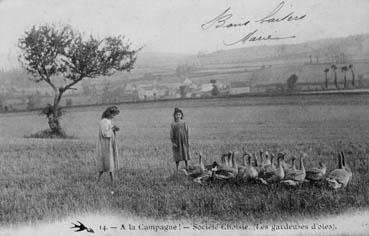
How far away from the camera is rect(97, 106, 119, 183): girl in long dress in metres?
4.39

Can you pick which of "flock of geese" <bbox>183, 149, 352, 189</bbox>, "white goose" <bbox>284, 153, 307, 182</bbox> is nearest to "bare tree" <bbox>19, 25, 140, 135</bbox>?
"flock of geese" <bbox>183, 149, 352, 189</bbox>

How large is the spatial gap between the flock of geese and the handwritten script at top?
3.69ft

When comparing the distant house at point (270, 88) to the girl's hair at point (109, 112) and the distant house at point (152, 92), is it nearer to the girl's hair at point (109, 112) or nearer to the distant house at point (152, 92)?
the distant house at point (152, 92)

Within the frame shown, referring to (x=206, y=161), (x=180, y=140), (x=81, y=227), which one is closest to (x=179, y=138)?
(x=180, y=140)

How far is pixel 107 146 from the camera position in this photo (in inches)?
173

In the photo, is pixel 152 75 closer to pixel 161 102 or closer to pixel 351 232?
pixel 161 102

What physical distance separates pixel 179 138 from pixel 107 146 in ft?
2.37

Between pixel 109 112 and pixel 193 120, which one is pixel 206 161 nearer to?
pixel 193 120

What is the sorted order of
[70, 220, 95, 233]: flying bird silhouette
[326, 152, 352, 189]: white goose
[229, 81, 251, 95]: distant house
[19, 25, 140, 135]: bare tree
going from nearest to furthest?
[326, 152, 352, 189]: white goose → [70, 220, 95, 233]: flying bird silhouette → [229, 81, 251, 95]: distant house → [19, 25, 140, 135]: bare tree

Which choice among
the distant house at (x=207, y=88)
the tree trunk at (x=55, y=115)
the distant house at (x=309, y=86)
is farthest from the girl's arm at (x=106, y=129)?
the distant house at (x=309, y=86)

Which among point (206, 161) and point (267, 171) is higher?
point (206, 161)

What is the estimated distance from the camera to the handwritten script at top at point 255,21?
4.37 m

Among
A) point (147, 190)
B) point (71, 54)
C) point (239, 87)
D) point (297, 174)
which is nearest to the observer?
point (297, 174)

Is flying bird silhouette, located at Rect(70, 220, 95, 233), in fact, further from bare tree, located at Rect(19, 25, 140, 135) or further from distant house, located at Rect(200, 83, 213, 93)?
distant house, located at Rect(200, 83, 213, 93)
